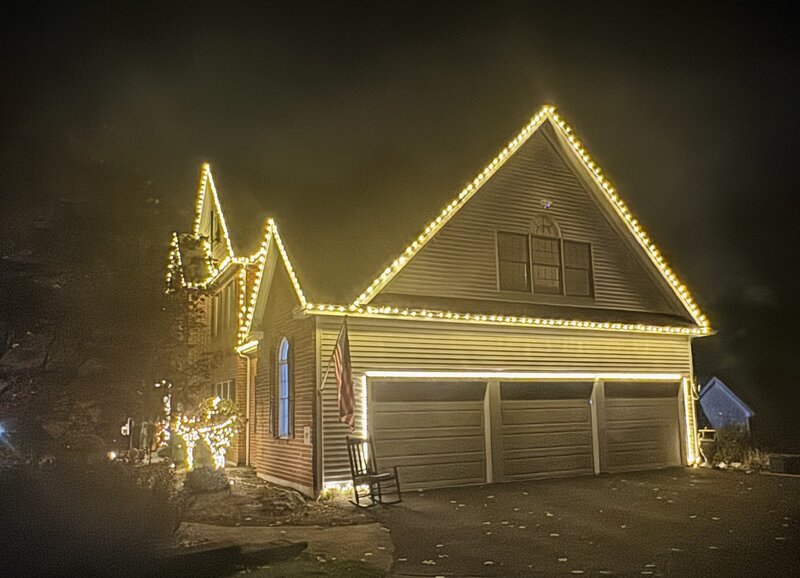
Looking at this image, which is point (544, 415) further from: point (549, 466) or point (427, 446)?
point (427, 446)

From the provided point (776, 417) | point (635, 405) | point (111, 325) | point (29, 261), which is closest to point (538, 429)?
point (635, 405)

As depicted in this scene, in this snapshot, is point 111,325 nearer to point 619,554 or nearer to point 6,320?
point 6,320

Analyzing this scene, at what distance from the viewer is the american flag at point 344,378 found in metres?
13.1

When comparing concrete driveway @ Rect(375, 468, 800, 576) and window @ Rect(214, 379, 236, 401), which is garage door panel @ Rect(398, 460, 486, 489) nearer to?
Result: concrete driveway @ Rect(375, 468, 800, 576)

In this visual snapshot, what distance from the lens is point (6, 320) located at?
9836mm

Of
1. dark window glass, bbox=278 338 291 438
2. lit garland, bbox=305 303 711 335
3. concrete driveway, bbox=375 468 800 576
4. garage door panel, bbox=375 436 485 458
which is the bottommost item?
concrete driveway, bbox=375 468 800 576

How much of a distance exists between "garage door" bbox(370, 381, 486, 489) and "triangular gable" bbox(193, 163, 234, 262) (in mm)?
7429

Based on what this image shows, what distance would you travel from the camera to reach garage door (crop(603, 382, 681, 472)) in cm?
1714

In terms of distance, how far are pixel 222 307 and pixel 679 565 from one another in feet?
53.0

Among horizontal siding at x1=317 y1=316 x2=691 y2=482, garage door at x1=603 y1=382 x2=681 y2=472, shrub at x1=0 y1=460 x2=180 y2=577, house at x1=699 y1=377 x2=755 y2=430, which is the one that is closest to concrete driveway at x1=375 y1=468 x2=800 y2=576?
garage door at x1=603 y1=382 x2=681 y2=472

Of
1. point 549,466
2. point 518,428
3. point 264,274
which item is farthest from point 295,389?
point 549,466

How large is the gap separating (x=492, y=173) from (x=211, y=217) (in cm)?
1059

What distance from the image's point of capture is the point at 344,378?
517 inches

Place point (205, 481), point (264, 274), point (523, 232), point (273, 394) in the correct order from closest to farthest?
point (205, 481)
point (273, 394)
point (523, 232)
point (264, 274)
